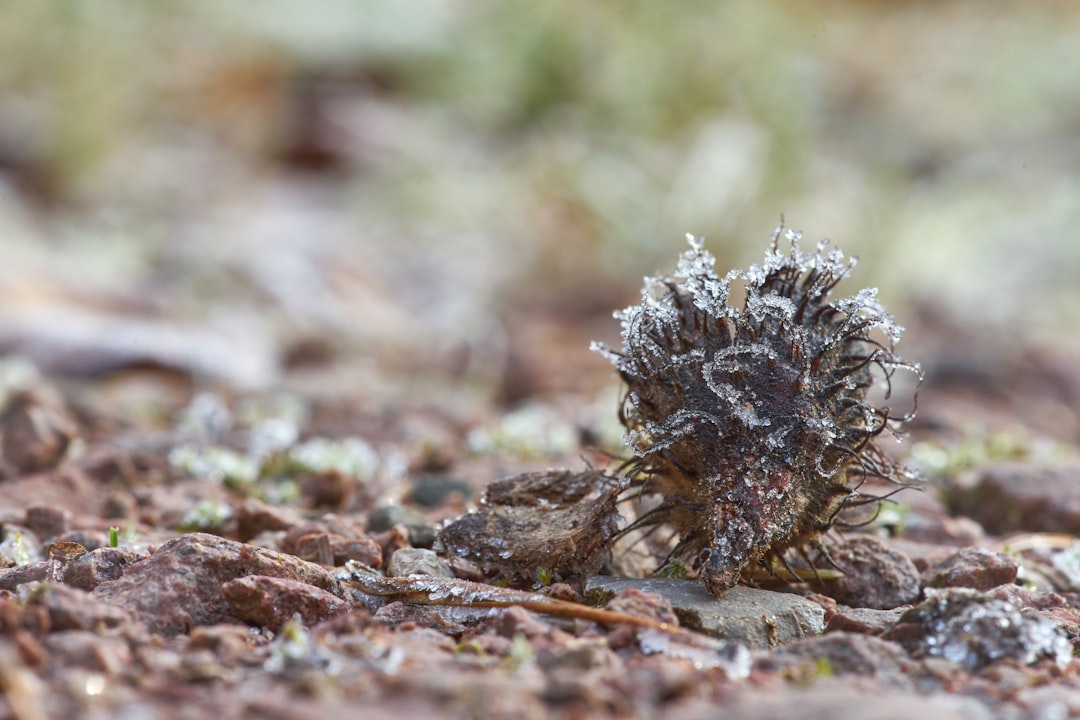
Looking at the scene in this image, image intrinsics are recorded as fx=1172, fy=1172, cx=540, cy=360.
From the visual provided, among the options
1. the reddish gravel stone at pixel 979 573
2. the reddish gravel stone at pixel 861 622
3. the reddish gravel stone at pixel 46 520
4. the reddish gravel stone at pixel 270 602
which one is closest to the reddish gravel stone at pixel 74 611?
the reddish gravel stone at pixel 270 602

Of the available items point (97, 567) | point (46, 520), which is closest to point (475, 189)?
point (46, 520)

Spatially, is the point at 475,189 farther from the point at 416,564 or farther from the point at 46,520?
the point at 416,564

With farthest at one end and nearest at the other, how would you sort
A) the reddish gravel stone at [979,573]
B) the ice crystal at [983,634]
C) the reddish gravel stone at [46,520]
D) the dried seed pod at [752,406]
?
the reddish gravel stone at [46,520]
the reddish gravel stone at [979,573]
the dried seed pod at [752,406]
the ice crystal at [983,634]

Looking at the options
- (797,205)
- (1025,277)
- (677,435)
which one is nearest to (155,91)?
(797,205)

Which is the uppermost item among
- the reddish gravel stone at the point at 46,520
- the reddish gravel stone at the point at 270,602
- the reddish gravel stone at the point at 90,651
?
the reddish gravel stone at the point at 46,520

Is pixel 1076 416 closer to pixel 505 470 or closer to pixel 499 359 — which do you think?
pixel 499 359

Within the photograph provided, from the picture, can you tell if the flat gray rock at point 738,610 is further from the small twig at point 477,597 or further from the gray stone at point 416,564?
the gray stone at point 416,564
